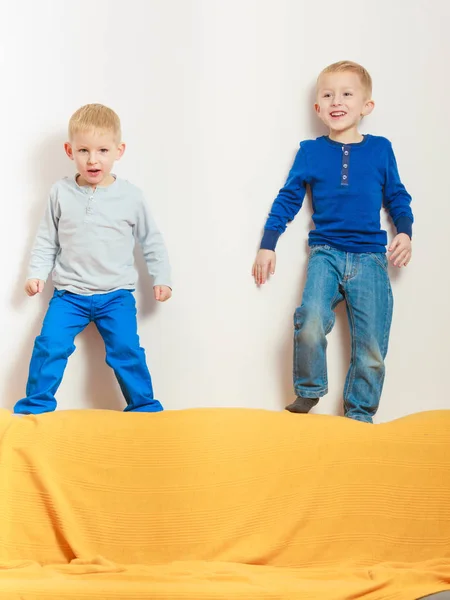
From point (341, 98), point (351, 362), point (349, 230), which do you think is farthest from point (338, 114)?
point (351, 362)

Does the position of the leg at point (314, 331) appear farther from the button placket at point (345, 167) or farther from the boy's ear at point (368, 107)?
the boy's ear at point (368, 107)

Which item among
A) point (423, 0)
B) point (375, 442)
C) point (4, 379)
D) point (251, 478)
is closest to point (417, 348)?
point (375, 442)

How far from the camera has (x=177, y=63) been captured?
82.1 inches

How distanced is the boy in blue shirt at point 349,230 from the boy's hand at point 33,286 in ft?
1.96

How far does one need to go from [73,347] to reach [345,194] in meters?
0.85

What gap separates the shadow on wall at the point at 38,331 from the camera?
207cm

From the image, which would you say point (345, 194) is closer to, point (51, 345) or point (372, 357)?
point (372, 357)

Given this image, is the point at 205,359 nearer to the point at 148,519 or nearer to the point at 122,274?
the point at 122,274

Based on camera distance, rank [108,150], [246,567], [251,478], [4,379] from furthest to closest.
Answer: [4,379], [108,150], [251,478], [246,567]

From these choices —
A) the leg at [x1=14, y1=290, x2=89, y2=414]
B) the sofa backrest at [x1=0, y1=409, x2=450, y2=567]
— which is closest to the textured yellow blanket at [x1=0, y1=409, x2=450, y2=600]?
the sofa backrest at [x1=0, y1=409, x2=450, y2=567]

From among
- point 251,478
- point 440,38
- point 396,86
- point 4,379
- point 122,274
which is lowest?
point 251,478

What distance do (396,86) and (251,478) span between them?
1.19m

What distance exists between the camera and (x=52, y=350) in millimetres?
1899

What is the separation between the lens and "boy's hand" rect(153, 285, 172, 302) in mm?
1979
